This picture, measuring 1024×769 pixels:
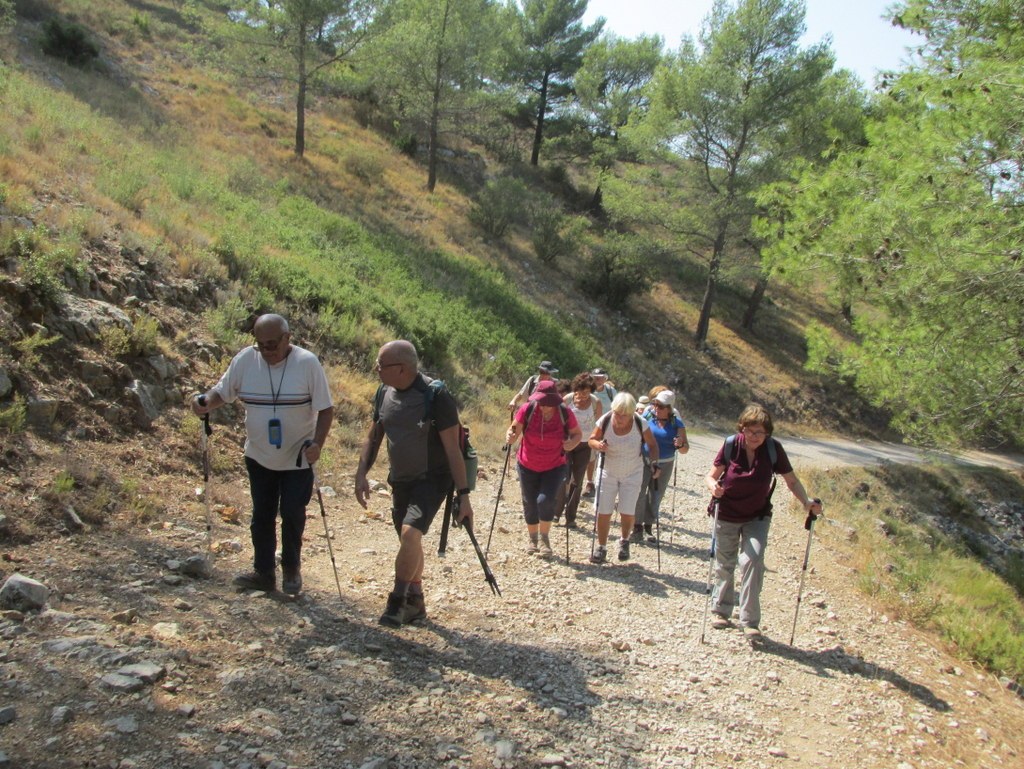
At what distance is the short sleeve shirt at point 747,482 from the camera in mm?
→ 5859

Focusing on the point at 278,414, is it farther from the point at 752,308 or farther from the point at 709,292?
the point at 752,308

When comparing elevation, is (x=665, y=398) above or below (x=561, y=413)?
above

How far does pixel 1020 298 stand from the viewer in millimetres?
8047

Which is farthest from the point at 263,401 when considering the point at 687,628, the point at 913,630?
the point at 913,630

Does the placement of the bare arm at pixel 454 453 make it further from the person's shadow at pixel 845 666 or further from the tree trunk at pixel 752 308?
the tree trunk at pixel 752 308

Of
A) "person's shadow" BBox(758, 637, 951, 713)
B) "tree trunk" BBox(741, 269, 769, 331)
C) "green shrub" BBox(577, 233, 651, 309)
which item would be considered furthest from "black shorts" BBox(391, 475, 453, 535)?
"tree trunk" BBox(741, 269, 769, 331)

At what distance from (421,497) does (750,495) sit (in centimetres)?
270

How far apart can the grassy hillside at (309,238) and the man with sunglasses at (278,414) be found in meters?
3.96

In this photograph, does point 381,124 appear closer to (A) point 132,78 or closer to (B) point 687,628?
(A) point 132,78

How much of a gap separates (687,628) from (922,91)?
6912 mm

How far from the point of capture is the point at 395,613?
5.04 meters

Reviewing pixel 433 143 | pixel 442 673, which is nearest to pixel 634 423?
pixel 442 673

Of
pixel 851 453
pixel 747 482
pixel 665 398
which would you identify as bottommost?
pixel 851 453

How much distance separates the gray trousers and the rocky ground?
237 mm
